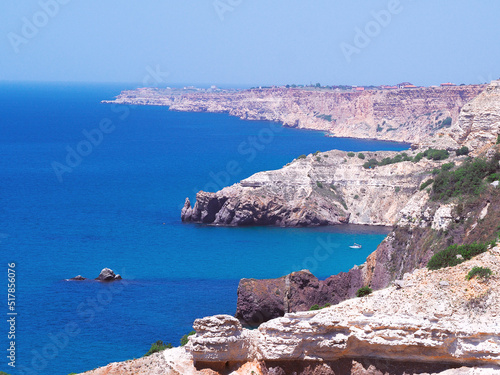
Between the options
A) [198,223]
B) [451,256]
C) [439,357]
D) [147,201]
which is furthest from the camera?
[147,201]

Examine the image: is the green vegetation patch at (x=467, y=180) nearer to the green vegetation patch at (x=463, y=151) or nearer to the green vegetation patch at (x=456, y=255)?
the green vegetation patch at (x=456, y=255)

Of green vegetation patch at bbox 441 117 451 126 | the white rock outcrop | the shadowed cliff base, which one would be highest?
green vegetation patch at bbox 441 117 451 126

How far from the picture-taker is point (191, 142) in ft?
587

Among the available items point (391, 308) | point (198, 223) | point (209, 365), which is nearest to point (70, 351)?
point (209, 365)

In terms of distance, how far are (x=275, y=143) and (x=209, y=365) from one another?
151311 mm

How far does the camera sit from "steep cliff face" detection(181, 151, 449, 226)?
293 feet

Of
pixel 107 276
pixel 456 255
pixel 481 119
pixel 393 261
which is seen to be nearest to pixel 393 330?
pixel 456 255

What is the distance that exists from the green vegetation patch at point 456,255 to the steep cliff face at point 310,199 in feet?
173

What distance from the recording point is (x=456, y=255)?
34344mm

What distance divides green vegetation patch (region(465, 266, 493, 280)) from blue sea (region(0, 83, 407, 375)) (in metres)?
22.9

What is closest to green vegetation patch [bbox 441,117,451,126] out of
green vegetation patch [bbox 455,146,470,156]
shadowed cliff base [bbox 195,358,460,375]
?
green vegetation patch [bbox 455,146,470,156]

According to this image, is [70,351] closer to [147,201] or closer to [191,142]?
[147,201]

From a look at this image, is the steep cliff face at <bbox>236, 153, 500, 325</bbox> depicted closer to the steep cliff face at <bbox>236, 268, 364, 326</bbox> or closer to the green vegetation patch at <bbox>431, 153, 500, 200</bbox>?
the steep cliff face at <bbox>236, 268, 364, 326</bbox>

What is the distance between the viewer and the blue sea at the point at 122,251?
164 feet
